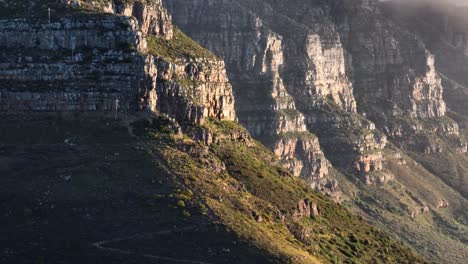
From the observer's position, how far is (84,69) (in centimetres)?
15762

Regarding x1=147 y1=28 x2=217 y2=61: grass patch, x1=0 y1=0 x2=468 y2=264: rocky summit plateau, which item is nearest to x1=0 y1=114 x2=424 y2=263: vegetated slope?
x1=0 y1=0 x2=468 y2=264: rocky summit plateau

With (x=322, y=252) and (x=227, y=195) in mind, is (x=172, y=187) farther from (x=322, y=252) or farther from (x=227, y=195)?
(x=322, y=252)

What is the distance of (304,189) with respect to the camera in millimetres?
188875

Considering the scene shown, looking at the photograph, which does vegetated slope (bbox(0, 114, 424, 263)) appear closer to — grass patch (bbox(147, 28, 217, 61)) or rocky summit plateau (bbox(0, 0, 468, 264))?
rocky summit plateau (bbox(0, 0, 468, 264))

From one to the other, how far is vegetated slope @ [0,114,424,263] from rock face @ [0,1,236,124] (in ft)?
6.49

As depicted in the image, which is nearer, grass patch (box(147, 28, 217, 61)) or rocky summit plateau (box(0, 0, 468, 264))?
rocky summit plateau (box(0, 0, 468, 264))

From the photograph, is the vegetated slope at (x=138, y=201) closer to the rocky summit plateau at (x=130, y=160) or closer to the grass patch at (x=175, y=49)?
the rocky summit plateau at (x=130, y=160)

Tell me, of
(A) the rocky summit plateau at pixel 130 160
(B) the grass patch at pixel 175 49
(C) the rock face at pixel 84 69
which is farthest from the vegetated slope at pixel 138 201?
(B) the grass patch at pixel 175 49

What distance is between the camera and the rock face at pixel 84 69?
156750mm

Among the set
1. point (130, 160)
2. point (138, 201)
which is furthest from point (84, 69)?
point (138, 201)

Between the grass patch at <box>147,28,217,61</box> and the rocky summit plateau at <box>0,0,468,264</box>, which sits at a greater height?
the grass patch at <box>147,28,217,61</box>

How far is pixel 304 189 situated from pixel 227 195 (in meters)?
37.5

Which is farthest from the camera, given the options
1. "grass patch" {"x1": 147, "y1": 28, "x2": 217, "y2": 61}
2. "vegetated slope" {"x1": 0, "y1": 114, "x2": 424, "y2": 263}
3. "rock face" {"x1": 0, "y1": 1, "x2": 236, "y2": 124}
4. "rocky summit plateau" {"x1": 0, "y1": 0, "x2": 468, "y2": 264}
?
"grass patch" {"x1": 147, "y1": 28, "x2": 217, "y2": 61}

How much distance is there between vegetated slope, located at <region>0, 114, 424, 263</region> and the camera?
138 m
